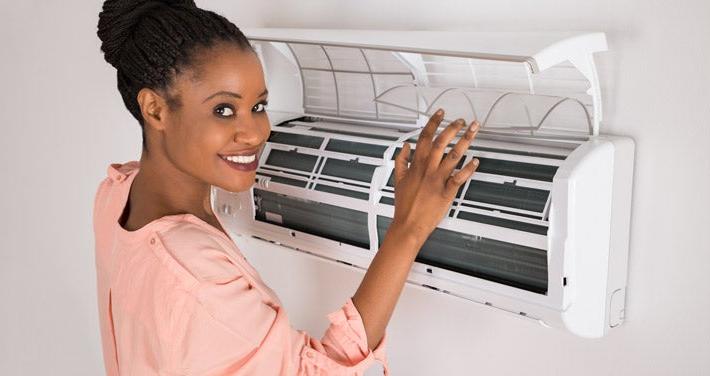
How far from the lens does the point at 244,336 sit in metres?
1.10

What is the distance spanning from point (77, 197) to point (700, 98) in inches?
69.1

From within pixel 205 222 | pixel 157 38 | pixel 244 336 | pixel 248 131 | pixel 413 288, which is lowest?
pixel 413 288

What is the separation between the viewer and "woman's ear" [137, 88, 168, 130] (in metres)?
1.15

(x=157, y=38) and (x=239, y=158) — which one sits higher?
(x=157, y=38)

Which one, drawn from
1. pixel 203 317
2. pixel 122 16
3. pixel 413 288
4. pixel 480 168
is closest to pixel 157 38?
pixel 122 16

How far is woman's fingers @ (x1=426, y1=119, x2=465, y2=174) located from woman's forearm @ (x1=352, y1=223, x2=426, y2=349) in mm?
96

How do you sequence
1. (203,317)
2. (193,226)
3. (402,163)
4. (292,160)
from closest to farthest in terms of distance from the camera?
(203,317) < (193,226) < (402,163) < (292,160)

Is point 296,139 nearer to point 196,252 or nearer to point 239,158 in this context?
point 239,158

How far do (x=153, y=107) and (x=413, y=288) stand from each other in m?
0.60

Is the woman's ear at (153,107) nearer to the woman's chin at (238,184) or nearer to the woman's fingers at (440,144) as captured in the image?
the woman's chin at (238,184)

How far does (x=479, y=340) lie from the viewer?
1.49m

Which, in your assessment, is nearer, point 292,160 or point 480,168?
point 480,168

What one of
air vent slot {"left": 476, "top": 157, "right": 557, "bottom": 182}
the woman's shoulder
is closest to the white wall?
air vent slot {"left": 476, "top": 157, "right": 557, "bottom": 182}

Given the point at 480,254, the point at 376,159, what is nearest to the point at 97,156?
the point at 376,159
